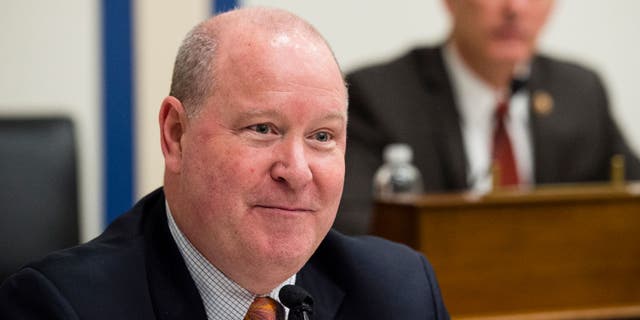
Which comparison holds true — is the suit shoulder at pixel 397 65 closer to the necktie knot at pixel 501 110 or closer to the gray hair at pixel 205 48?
the necktie knot at pixel 501 110

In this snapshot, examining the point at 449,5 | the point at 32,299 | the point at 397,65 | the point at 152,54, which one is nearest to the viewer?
the point at 32,299

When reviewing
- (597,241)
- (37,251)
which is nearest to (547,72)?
(597,241)

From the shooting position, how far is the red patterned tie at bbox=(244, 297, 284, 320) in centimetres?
164

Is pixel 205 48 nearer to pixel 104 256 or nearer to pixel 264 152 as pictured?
pixel 264 152

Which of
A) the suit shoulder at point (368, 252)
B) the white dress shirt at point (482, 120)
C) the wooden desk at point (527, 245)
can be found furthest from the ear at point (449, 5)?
the suit shoulder at point (368, 252)

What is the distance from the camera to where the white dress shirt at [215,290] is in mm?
1630

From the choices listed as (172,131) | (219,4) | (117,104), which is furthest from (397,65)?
(172,131)

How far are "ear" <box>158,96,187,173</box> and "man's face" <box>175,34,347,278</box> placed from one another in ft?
0.12

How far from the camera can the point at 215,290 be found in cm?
164

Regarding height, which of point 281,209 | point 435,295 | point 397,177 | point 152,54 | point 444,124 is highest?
point 281,209

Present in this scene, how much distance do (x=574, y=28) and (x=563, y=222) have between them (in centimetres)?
194

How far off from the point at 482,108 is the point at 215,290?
300 cm

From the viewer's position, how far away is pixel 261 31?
1.58 m

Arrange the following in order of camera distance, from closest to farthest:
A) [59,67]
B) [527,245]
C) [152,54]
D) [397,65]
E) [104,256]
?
[104,256] → [527,245] → [59,67] → [152,54] → [397,65]
